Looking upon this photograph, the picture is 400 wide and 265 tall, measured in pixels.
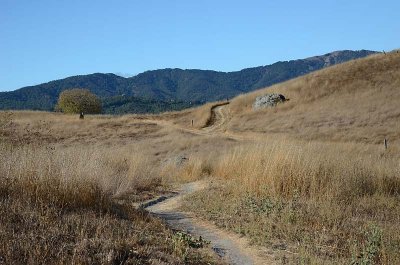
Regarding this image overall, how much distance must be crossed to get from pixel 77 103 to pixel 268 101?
39.3 metres

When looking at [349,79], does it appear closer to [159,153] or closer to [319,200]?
[159,153]

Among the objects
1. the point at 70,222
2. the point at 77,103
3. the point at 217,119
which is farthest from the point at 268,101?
the point at 70,222

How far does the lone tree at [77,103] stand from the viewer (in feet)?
247

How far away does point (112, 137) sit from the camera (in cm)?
4144

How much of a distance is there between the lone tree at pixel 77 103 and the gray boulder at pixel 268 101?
36989mm

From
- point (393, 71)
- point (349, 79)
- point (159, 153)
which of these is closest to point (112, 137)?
point (159, 153)

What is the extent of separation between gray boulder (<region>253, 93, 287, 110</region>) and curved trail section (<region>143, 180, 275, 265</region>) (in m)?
38.2

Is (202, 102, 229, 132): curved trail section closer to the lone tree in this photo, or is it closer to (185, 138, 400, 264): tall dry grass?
(185, 138, 400, 264): tall dry grass

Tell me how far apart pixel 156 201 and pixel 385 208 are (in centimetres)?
490

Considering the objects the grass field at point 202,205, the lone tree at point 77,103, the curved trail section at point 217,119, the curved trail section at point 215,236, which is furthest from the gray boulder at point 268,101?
the curved trail section at point 215,236

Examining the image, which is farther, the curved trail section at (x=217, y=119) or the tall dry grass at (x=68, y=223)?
the curved trail section at (x=217, y=119)

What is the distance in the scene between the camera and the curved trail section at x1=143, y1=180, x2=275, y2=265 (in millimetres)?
5719

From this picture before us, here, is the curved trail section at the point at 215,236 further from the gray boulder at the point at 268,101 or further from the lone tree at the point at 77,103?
the lone tree at the point at 77,103

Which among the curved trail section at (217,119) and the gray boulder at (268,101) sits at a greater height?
the gray boulder at (268,101)
